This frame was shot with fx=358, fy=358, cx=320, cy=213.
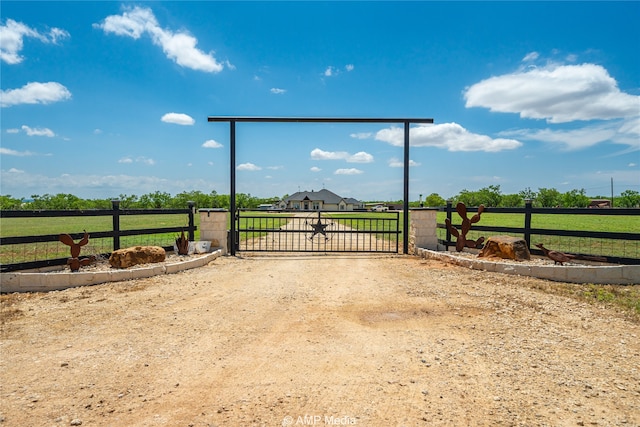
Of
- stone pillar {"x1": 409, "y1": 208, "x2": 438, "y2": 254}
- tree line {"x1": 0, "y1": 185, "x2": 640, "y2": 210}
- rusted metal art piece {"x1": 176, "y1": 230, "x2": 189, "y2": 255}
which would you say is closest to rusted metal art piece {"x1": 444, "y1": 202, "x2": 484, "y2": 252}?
stone pillar {"x1": 409, "y1": 208, "x2": 438, "y2": 254}

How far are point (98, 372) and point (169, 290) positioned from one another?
2.94 meters

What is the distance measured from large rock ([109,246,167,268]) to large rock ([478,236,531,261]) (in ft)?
24.5

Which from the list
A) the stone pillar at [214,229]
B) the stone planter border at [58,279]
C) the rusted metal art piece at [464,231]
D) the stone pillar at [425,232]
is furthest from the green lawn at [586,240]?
the stone planter border at [58,279]

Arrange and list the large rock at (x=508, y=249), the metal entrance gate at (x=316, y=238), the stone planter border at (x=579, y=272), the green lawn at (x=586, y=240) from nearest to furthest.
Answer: the stone planter border at (x=579, y=272) < the large rock at (x=508, y=249) < the metal entrance gate at (x=316, y=238) < the green lawn at (x=586, y=240)

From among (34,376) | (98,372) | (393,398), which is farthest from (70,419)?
(393,398)

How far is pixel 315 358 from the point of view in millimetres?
3498

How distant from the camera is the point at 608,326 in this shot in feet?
14.2

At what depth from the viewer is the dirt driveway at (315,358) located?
8.63 feet

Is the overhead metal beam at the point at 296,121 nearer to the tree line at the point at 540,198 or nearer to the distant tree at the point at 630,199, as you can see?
the tree line at the point at 540,198

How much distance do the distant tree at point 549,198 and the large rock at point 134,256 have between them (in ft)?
250

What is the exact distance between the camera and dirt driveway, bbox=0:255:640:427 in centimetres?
263

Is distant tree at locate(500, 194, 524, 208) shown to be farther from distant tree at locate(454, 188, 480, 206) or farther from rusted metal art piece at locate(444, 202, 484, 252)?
rusted metal art piece at locate(444, 202, 484, 252)

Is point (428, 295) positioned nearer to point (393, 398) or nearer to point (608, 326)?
point (608, 326)

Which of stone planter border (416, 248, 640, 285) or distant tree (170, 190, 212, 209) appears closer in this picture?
stone planter border (416, 248, 640, 285)
